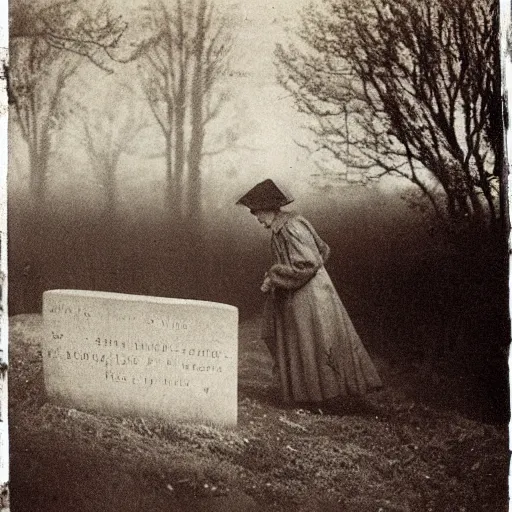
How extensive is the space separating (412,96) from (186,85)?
1.62 m

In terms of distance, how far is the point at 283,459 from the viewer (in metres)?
5.38

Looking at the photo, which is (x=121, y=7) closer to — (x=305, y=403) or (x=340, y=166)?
(x=340, y=166)

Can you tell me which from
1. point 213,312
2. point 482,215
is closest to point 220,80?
point 213,312

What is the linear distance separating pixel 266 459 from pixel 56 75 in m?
3.16

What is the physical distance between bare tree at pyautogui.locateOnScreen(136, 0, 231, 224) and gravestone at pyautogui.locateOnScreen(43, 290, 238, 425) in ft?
2.44

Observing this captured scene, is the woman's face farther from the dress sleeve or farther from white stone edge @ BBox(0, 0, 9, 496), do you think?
white stone edge @ BBox(0, 0, 9, 496)

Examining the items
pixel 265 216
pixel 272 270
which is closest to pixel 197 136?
pixel 265 216

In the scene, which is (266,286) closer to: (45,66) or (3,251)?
(3,251)

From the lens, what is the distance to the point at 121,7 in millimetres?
5703

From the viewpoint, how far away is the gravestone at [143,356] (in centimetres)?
548

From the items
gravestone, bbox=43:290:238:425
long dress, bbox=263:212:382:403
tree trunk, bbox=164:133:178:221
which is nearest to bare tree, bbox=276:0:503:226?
long dress, bbox=263:212:382:403

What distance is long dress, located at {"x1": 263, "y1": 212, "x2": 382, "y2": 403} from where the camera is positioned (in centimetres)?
546

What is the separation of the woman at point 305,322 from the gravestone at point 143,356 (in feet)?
1.16

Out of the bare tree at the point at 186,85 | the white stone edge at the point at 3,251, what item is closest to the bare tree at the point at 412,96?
the bare tree at the point at 186,85
